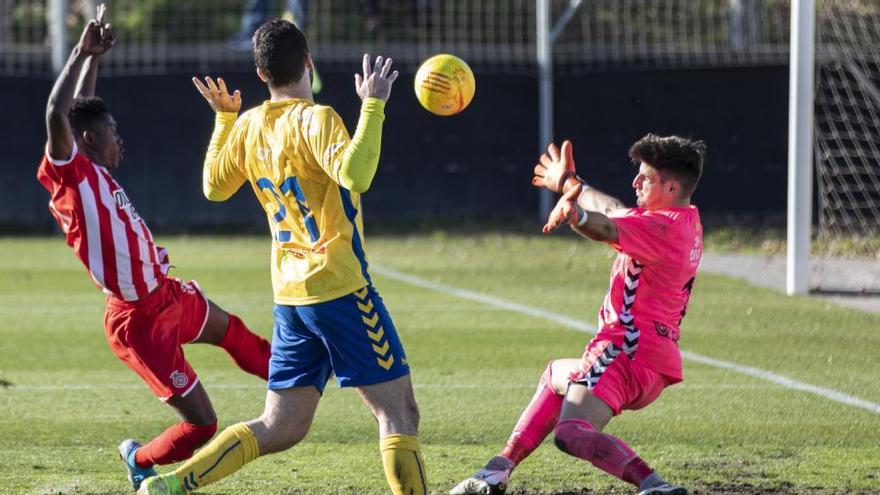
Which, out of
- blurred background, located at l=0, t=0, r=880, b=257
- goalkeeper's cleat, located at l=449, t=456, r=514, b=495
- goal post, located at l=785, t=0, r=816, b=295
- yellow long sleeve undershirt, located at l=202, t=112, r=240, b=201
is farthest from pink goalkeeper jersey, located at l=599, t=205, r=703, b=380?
blurred background, located at l=0, t=0, r=880, b=257

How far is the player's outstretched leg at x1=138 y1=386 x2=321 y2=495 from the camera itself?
16.5 feet

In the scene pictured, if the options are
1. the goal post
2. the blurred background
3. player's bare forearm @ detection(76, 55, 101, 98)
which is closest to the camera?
player's bare forearm @ detection(76, 55, 101, 98)

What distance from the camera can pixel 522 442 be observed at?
5.77 m

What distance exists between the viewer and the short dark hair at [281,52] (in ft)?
16.9

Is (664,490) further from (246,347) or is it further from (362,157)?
(246,347)

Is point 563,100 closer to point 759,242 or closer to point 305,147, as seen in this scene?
point 759,242

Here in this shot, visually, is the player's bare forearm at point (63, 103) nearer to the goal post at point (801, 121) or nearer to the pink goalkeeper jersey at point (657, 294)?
the pink goalkeeper jersey at point (657, 294)

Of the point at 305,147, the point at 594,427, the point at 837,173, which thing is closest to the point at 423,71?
the point at 305,147

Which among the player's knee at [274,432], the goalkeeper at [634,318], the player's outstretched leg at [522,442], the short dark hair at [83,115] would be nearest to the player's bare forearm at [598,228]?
the goalkeeper at [634,318]

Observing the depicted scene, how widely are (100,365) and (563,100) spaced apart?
10525 millimetres

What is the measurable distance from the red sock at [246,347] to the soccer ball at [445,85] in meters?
1.46

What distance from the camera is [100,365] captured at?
364 inches

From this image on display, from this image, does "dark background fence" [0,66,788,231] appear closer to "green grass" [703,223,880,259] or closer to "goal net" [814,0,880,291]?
"green grass" [703,223,880,259]

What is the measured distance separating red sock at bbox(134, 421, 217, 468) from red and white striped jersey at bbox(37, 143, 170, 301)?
0.64 meters
